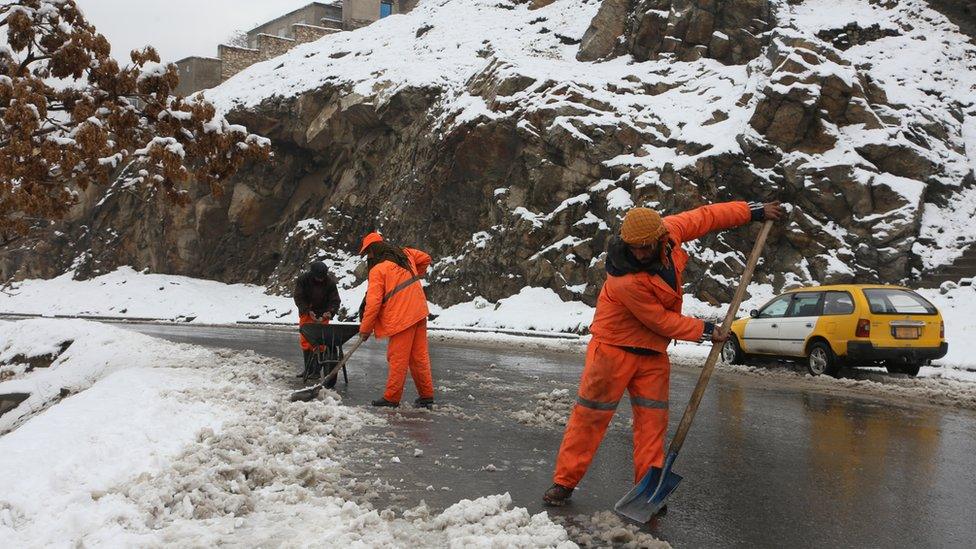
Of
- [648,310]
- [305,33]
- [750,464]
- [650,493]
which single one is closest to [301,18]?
[305,33]

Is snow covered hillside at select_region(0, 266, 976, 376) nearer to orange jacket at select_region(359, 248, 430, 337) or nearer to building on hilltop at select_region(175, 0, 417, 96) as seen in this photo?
orange jacket at select_region(359, 248, 430, 337)

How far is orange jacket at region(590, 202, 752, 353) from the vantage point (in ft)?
16.0

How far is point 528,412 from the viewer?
852 centimetres

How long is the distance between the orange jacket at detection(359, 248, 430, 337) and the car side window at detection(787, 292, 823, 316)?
773 cm

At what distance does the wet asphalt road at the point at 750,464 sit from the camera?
470cm

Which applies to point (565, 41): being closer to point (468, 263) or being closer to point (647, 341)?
point (468, 263)

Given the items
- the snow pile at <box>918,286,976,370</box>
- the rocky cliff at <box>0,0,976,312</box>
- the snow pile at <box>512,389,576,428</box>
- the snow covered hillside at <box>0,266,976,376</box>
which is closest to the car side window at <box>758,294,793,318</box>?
the snow covered hillside at <box>0,266,976,376</box>

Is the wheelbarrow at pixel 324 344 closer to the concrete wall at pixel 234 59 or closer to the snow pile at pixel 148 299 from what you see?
the snow pile at pixel 148 299

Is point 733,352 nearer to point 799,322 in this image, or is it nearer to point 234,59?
point 799,322

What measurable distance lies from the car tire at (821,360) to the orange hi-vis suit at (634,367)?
28.5 feet

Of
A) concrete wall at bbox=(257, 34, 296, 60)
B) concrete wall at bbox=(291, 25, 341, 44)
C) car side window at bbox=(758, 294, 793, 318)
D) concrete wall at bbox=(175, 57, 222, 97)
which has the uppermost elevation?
concrete wall at bbox=(291, 25, 341, 44)

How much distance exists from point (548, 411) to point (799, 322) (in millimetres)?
6804

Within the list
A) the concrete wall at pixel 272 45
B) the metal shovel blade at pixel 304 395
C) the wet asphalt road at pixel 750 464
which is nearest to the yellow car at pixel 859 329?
the wet asphalt road at pixel 750 464

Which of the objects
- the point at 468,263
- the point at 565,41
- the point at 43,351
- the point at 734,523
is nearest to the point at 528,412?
the point at 734,523
